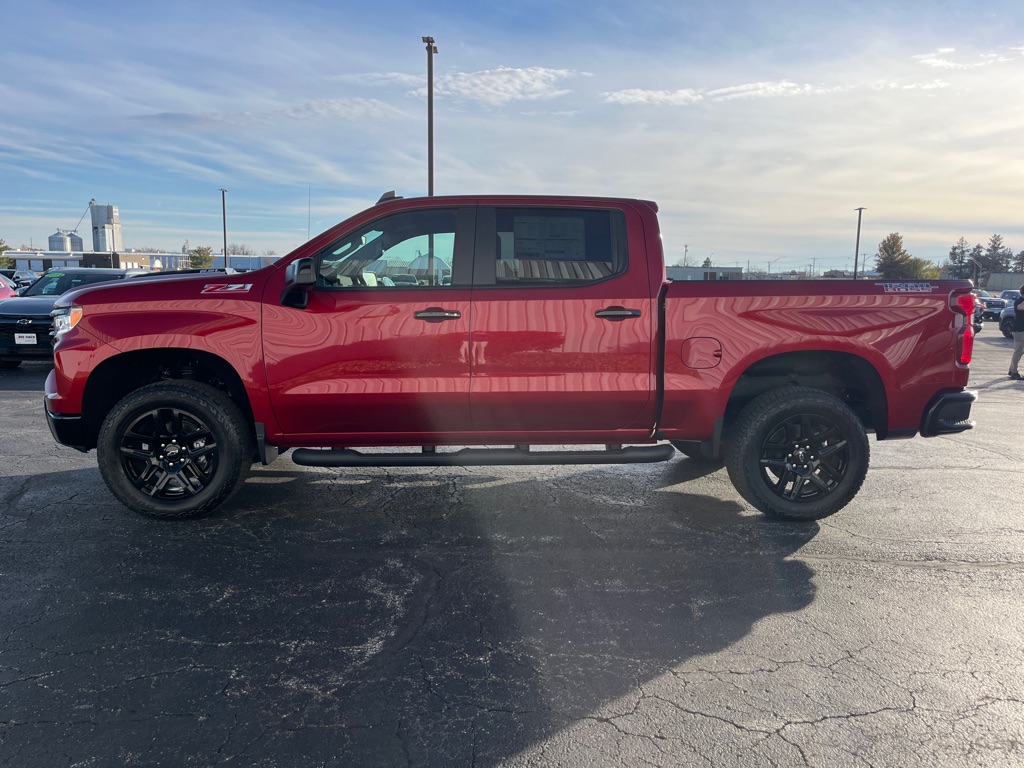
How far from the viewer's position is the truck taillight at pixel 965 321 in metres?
4.78

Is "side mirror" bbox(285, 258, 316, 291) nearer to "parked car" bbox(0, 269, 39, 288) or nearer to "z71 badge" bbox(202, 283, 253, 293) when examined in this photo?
"z71 badge" bbox(202, 283, 253, 293)

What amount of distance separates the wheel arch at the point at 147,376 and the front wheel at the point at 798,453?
3218 mm

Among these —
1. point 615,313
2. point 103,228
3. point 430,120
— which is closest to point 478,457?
point 615,313

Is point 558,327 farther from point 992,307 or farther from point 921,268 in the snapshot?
point 921,268

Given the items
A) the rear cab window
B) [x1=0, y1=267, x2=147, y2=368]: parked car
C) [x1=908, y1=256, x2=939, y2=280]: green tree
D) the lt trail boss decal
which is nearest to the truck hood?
[x1=0, y1=267, x2=147, y2=368]: parked car

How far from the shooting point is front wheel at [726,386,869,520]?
15.6ft

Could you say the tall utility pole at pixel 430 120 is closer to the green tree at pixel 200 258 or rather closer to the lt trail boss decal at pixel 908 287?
the lt trail boss decal at pixel 908 287

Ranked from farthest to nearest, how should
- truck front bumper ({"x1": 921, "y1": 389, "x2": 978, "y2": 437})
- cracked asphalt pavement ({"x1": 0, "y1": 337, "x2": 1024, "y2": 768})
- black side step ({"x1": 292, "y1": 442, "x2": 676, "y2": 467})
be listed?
1. truck front bumper ({"x1": 921, "y1": 389, "x2": 978, "y2": 437})
2. black side step ({"x1": 292, "y1": 442, "x2": 676, "y2": 467})
3. cracked asphalt pavement ({"x1": 0, "y1": 337, "x2": 1024, "y2": 768})

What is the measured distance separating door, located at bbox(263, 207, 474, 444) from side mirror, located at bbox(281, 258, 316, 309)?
6cm

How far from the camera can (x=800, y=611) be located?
3600mm

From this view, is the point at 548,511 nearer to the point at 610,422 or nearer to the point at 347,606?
the point at 610,422

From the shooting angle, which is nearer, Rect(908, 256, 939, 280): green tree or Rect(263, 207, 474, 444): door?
Rect(263, 207, 474, 444): door

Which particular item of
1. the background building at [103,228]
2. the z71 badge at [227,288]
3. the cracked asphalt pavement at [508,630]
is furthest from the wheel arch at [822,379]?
the background building at [103,228]

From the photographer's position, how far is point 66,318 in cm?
471
